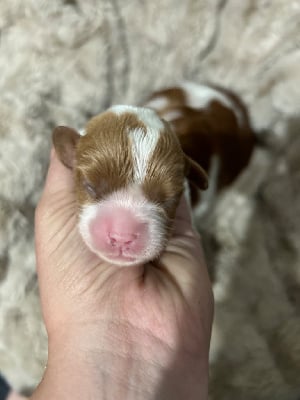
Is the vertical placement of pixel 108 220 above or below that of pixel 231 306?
above

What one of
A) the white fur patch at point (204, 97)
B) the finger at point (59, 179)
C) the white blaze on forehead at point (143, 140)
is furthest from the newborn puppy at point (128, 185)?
the white fur patch at point (204, 97)

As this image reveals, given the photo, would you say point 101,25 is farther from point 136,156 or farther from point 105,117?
point 136,156

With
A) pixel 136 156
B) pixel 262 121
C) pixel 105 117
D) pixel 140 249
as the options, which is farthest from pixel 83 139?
pixel 262 121

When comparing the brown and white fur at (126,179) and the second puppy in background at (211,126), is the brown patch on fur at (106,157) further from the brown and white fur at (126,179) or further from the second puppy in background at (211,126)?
the second puppy in background at (211,126)

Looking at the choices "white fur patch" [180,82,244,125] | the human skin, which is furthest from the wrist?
"white fur patch" [180,82,244,125]

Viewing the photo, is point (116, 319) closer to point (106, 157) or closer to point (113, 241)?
point (113, 241)

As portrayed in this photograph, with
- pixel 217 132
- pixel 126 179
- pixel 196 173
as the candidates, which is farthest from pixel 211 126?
pixel 126 179

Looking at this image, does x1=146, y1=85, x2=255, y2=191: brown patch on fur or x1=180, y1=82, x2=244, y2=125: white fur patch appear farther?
x1=180, y1=82, x2=244, y2=125: white fur patch

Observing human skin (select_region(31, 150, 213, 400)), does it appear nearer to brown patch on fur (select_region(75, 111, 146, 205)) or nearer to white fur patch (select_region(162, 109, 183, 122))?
brown patch on fur (select_region(75, 111, 146, 205))
